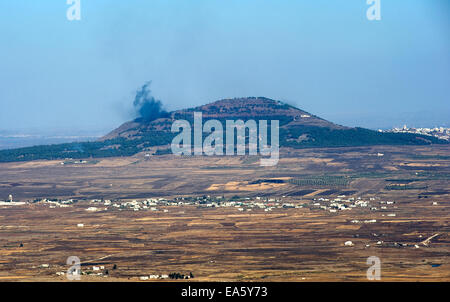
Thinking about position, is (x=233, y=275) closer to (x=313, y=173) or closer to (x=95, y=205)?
(x=95, y=205)

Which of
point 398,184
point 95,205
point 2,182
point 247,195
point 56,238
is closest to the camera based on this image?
point 56,238

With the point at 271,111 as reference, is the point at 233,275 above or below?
below

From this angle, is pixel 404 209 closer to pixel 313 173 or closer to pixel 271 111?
pixel 313 173

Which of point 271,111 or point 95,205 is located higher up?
point 271,111

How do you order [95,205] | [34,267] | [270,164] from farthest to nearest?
[270,164] < [95,205] < [34,267]

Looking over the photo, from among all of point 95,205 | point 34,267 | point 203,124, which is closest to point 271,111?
point 203,124

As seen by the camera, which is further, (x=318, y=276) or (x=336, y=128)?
(x=336, y=128)

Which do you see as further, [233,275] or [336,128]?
[336,128]

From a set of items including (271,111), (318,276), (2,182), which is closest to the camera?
Result: (318,276)

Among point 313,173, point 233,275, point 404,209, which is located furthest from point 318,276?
point 313,173
